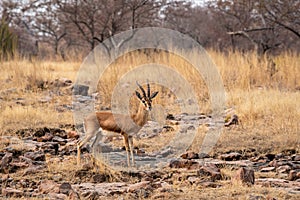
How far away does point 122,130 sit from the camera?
586cm

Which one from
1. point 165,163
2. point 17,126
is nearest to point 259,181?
point 165,163

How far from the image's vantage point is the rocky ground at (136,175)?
4.52 metres

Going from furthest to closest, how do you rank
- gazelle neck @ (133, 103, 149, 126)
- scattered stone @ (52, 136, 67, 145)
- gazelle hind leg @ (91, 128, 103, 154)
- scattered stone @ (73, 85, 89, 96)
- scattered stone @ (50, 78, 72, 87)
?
scattered stone @ (50, 78, 72, 87), scattered stone @ (73, 85, 89, 96), scattered stone @ (52, 136, 67, 145), gazelle neck @ (133, 103, 149, 126), gazelle hind leg @ (91, 128, 103, 154)

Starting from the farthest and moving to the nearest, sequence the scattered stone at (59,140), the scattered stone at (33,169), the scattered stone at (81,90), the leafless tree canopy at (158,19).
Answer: the leafless tree canopy at (158,19) → the scattered stone at (81,90) → the scattered stone at (59,140) → the scattered stone at (33,169)

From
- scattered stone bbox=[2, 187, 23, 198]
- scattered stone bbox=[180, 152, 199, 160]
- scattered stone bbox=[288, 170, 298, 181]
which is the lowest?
scattered stone bbox=[2, 187, 23, 198]

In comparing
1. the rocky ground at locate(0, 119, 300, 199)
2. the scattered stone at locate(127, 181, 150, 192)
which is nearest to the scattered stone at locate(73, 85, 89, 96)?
the rocky ground at locate(0, 119, 300, 199)

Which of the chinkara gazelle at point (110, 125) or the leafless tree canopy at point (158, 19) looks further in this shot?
the leafless tree canopy at point (158, 19)

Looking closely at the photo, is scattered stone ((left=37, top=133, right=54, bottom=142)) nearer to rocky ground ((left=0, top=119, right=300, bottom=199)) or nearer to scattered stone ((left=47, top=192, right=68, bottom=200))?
rocky ground ((left=0, top=119, right=300, bottom=199))

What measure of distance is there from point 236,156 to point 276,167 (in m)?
0.72

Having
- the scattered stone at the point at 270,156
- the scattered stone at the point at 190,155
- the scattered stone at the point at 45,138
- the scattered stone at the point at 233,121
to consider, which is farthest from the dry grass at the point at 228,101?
the scattered stone at the point at 45,138

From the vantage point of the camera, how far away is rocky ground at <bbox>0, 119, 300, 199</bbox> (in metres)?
4.52

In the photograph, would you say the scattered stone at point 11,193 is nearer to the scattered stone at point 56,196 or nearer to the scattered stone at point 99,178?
the scattered stone at point 56,196

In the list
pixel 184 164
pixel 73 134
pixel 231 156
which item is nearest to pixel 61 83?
pixel 73 134

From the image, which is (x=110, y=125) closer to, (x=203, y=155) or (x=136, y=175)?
(x=136, y=175)
